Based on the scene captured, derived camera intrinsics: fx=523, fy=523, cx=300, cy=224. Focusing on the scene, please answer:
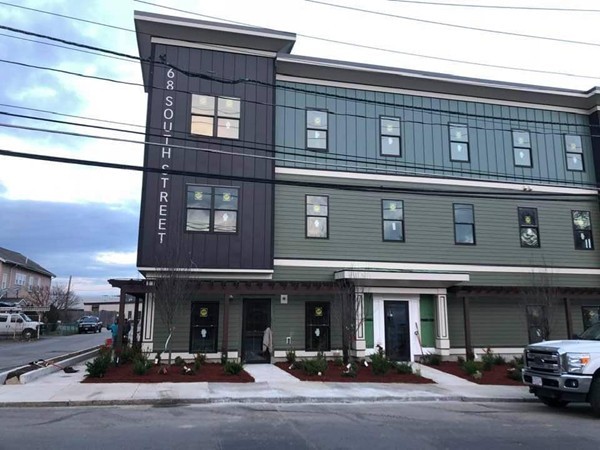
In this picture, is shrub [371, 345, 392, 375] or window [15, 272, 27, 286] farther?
window [15, 272, 27, 286]

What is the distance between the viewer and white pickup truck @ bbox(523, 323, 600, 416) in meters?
10.4

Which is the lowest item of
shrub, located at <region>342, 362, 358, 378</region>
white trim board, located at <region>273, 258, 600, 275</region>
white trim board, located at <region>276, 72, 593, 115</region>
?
shrub, located at <region>342, 362, 358, 378</region>

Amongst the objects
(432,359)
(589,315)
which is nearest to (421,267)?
(432,359)

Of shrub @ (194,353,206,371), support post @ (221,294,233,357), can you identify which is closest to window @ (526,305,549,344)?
support post @ (221,294,233,357)

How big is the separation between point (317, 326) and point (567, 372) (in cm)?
962

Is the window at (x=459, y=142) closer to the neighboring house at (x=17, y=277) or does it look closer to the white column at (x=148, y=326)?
the white column at (x=148, y=326)

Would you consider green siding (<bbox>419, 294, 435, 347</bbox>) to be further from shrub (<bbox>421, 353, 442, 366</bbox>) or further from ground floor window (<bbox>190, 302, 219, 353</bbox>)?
ground floor window (<bbox>190, 302, 219, 353</bbox>)

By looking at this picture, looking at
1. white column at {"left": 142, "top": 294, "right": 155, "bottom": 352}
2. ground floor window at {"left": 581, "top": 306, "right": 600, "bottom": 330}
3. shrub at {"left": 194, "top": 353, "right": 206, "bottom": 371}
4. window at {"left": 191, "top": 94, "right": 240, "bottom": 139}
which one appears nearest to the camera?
shrub at {"left": 194, "top": 353, "right": 206, "bottom": 371}

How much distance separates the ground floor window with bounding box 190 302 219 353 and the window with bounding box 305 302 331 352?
326 centimetres

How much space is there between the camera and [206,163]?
18266 millimetres

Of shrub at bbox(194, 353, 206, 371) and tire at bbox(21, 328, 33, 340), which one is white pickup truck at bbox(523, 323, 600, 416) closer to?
shrub at bbox(194, 353, 206, 371)

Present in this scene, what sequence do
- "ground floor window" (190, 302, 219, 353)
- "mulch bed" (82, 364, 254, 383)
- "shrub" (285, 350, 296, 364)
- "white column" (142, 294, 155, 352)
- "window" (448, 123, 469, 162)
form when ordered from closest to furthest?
1. "mulch bed" (82, 364, 254, 383)
2. "white column" (142, 294, 155, 352)
3. "shrub" (285, 350, 296, 364)
4. "ground floor window" (190, 302, 219, 353)
5. "window" (448, 123, 469, 162)

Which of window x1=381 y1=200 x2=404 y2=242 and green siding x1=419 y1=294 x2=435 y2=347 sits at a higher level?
window x1=381 y1=200 x2=404 y2=242

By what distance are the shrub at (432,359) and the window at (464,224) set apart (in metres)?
4.75
